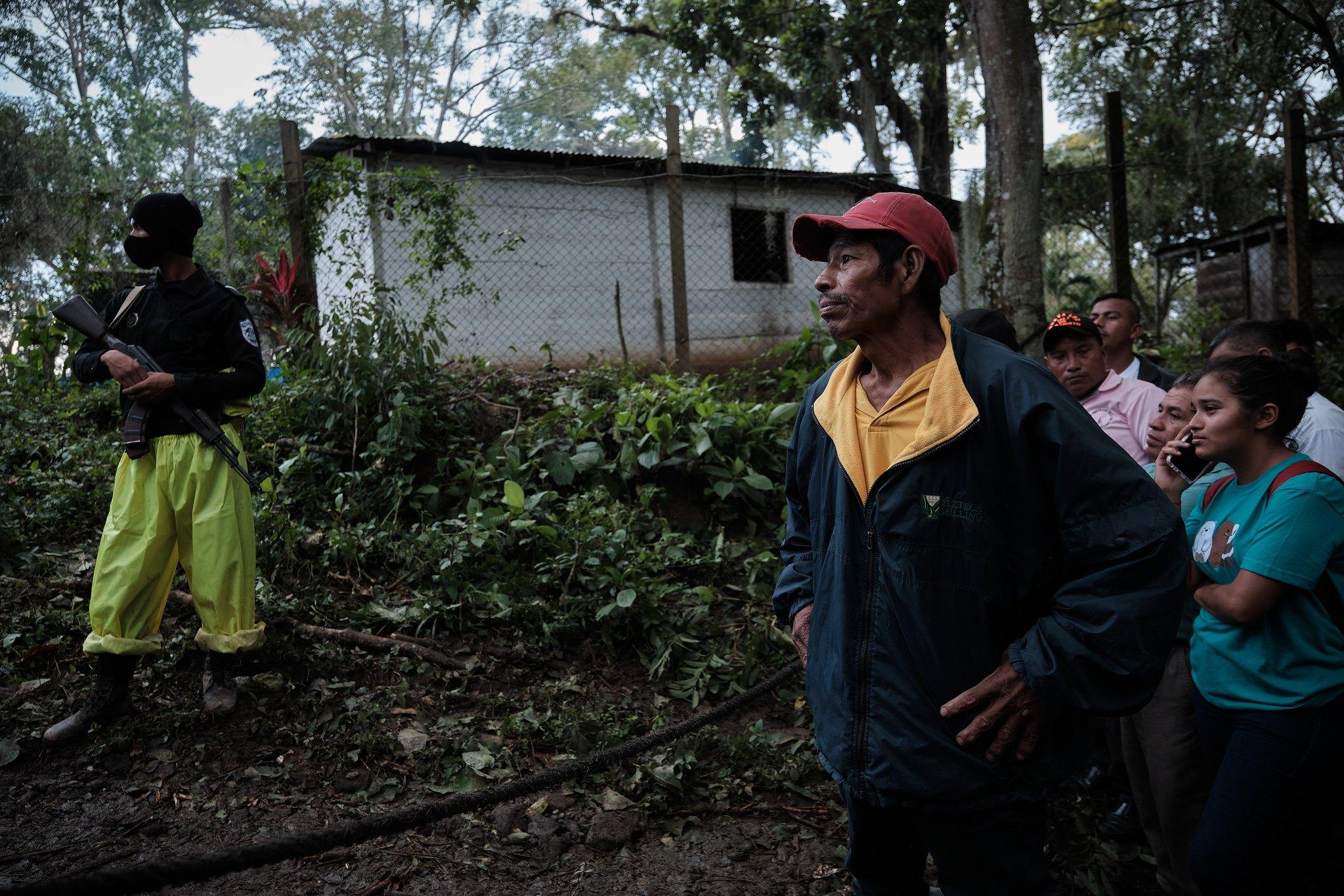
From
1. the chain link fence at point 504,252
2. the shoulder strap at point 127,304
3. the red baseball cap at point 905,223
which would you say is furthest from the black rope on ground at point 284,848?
the chain link fence at point 504,252

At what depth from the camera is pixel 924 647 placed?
6.14ft

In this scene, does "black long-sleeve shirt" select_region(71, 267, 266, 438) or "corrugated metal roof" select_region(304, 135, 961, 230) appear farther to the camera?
"corrugated metal roof" select_region(304, 135, 961, 230)

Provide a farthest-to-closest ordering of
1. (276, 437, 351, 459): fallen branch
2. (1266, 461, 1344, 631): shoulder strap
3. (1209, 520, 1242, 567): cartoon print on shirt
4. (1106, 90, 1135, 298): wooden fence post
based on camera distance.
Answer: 1. (1106, 90, 1135, 298): wooden fence post
2. (276, 437, 351, 459): fallen branch
3. (1209, 520, 1242, 567): cartoon print on shirt
4. (1266, 461, 1344, 631): shoulder strap

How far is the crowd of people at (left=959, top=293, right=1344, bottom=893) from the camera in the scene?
2336 millimetres

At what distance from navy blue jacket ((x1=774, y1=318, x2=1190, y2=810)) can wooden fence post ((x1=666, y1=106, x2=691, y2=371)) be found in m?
5.87

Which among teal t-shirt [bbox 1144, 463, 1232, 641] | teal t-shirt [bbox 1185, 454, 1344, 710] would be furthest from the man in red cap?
teal t-shirt [bbox 1144, 463, 1232, 641]

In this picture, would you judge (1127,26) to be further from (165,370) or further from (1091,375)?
(165,370)

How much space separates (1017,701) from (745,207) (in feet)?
41.2

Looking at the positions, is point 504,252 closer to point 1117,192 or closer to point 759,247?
point 759,247

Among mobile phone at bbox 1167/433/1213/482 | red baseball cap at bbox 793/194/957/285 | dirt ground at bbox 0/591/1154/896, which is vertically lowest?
dirt ground at bbox 0/591/1154/896

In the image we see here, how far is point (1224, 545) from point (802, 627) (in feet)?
4.10

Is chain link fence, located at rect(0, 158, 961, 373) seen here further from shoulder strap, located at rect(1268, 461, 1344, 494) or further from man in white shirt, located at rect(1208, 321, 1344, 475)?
shoulder strap, located at rect(1268, 461, 1344, 494)

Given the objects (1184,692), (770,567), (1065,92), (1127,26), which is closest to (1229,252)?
(1127,26)

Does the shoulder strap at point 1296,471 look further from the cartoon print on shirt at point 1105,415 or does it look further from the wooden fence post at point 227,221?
the wooden fence post at point 227,221
